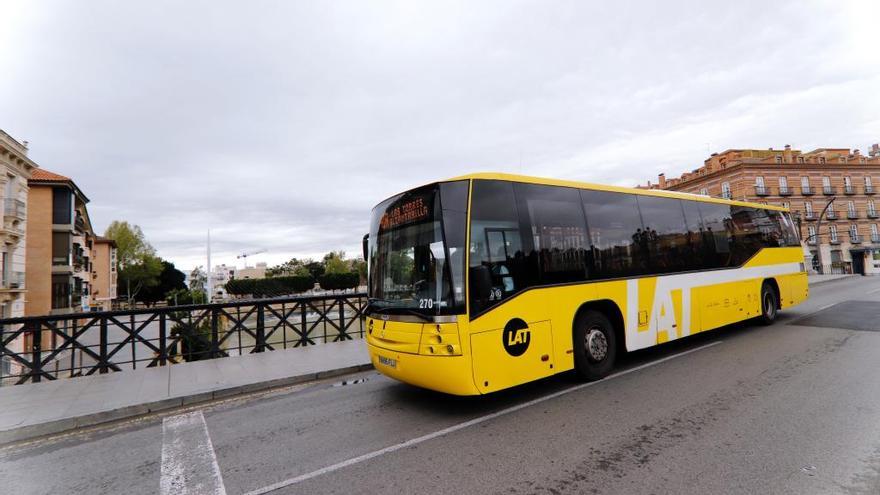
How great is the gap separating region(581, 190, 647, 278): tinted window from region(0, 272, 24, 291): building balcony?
35.2 m

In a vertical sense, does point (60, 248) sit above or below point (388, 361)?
above

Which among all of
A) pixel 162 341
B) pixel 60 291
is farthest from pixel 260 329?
pixel 60 291

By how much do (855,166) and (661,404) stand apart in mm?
72679

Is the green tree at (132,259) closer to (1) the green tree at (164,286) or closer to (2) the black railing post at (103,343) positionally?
(1) the green tree at (164,286)

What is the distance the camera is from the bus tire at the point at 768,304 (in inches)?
386

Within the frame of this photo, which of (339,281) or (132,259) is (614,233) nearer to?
(339,281)

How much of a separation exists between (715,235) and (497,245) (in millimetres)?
6455

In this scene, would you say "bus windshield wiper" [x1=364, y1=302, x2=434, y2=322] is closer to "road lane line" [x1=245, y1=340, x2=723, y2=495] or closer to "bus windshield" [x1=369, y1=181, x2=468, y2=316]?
"bus windshield" [x1=369, y1=181, x2=468, y2=316]

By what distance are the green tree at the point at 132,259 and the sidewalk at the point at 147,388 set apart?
8379 centimetres

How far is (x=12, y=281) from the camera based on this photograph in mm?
26047

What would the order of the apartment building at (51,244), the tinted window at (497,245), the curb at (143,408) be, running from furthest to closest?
the apartment building at (51,244) < the curb at (143,408) < the tinted window at (497,245)

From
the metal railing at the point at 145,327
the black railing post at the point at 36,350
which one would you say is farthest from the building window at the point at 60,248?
the black railing post at the point at 36,350

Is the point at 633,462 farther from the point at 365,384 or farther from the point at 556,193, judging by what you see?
the point at 365,384

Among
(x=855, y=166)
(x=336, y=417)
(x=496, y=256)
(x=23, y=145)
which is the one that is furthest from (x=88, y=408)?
(x=855, y=166)
